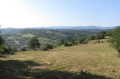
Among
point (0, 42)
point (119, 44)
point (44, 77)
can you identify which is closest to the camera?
point (44, 77)

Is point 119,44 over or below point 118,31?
below

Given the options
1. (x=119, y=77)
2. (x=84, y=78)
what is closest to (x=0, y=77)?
(x=84, y=78)

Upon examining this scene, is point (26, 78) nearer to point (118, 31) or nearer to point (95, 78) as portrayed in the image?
point (95, 78)

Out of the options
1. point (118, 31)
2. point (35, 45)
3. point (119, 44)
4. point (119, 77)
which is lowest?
point (35, 45)

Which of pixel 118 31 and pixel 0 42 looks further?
pixel 0 42

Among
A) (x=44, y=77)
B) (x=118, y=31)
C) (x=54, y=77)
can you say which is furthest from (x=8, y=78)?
(x=118, y=31)

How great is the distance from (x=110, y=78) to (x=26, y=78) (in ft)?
32.7

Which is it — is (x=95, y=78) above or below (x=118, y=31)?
Answer: below

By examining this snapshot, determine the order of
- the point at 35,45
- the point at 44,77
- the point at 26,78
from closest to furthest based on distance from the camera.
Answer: the point at 26,78, the point at 44,77, the point at 35,45

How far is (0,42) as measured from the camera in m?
41.7

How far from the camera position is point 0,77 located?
11.4m

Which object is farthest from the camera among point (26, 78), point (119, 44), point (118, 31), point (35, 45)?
point (35, 45)

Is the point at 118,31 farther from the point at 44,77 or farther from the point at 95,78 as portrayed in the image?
the point at 44,77

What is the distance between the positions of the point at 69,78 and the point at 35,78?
4011 mm
